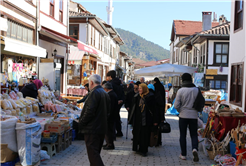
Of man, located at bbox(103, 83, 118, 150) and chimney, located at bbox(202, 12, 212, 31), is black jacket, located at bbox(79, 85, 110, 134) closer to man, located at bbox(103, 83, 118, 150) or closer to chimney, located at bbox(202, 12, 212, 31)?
man, located at bbox(103, 83, 118, 150)

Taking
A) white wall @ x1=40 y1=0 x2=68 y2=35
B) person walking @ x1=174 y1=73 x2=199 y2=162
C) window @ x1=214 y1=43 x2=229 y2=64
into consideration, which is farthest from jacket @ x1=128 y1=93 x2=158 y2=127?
window @ x1=214 y1=43 x2=229 y2=64

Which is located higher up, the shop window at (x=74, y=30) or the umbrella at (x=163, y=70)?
the shop window at (x=74, y=30)

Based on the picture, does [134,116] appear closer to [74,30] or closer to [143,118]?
[143,118]

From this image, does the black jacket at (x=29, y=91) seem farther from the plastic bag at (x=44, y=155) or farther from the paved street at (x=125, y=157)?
the plastic bag at (x=44, y=155)

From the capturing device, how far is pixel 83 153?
6945 millimetres

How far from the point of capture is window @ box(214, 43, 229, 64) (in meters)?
20.6

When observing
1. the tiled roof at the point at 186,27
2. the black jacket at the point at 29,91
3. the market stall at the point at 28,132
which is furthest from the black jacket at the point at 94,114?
the tiled roof at the point at 186,27

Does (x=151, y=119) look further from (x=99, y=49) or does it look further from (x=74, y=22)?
(x=99, y=49)

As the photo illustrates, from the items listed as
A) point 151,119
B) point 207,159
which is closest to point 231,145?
point 207,159

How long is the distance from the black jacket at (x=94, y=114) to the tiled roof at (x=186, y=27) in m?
32.7

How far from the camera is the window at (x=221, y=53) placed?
67.7ft

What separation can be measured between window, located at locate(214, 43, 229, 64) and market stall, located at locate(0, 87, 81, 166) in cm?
1480

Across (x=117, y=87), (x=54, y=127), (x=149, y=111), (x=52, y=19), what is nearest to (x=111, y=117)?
(x=149, y=111)

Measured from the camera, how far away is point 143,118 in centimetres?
679
